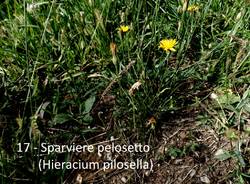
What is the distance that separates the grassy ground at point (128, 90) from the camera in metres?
1.45

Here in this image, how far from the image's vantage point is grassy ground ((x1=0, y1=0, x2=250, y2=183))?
1453mm

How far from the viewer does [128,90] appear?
160cm

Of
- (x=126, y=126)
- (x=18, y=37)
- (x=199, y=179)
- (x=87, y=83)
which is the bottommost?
(x=199, y=179)

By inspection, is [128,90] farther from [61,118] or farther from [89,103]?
[61,118]

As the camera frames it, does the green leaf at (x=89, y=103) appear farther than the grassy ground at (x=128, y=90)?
Yes

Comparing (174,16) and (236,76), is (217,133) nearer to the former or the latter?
(236,76)

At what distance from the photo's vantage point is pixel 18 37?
1.77 metres

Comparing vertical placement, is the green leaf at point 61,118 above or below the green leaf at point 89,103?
below

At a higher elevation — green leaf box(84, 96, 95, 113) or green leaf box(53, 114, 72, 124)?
green leaf box(84, 96, 95, 113)

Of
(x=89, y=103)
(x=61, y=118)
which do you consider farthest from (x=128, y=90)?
(x=61, y=118)

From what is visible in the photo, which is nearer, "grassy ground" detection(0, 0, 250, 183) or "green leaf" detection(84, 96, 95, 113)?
"grassy ground" detection(0, 0, 250, 183)

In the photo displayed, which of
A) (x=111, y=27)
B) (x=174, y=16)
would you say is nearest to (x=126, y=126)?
(x=111, y=27)

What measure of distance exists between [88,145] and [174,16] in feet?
2.63

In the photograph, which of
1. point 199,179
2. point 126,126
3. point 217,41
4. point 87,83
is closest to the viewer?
point 199,179
